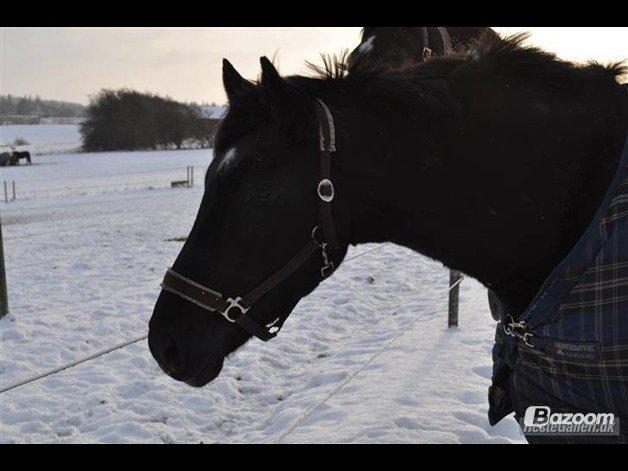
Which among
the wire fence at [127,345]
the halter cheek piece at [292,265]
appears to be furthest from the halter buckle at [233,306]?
the wire fence at [127,345]

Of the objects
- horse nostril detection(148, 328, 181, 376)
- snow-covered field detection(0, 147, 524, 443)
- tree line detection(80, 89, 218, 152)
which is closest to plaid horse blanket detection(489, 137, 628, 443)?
horse nostril detection(148, 328, 181, 376)

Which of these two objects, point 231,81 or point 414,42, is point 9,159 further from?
point 231,81

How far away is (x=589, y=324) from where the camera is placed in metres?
1.64

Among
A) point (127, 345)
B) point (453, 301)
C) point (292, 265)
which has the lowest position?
point (127, 345)

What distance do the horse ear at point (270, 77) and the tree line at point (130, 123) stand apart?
52762mm

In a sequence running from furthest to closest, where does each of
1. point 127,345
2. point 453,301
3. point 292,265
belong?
point 453,301, point 127,345, point 292,265

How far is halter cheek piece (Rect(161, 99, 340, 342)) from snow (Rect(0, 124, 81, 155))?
56426 mm

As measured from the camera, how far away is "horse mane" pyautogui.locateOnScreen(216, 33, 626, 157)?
1770mm

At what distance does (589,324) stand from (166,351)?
142 centimetres

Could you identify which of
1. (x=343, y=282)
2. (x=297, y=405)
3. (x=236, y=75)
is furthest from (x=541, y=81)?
(x=343, y=282)

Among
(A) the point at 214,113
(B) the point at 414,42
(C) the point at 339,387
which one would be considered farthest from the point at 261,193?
(A) the point at 214,113

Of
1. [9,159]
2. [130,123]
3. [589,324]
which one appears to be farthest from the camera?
[130,123]

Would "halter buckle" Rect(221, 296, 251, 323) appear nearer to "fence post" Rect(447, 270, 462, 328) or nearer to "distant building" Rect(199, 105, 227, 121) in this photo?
"distant building" Rect(199, 105, 227, 121)

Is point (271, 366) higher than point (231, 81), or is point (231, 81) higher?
point (231, 81)
